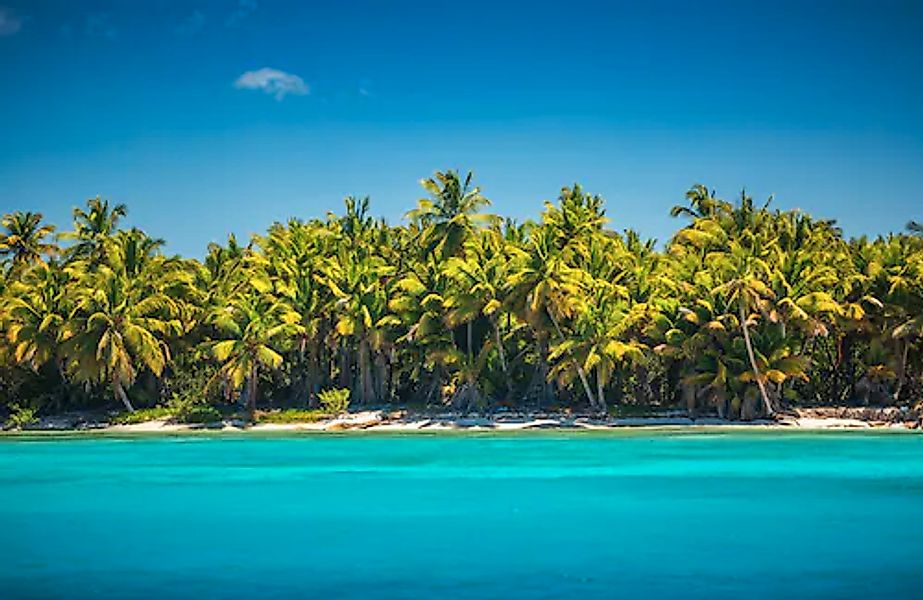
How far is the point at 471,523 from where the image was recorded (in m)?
19.2

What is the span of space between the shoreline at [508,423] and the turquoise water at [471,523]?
8308 millimetres

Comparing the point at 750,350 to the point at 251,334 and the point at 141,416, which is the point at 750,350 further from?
the point at 141,416

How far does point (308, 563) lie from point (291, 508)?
6251 millimetres

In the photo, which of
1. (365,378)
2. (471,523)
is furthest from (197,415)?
(471,523)

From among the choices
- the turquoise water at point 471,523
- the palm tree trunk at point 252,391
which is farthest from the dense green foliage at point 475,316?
the turquoise water at point 471,523

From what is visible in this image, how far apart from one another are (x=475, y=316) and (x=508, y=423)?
4.70m

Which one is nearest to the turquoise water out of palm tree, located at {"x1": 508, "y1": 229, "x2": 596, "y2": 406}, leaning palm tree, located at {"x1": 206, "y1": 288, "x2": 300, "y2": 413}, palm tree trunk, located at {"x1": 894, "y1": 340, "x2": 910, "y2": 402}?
palm tree, located at {"x1": 508, "y1": 229, "x2": 596, "y2": 406}

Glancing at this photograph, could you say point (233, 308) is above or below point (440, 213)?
below

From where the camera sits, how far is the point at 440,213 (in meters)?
49.8

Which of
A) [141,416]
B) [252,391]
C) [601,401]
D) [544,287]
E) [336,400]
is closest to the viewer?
[544,287]

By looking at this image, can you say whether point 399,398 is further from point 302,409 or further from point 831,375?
point 831,375

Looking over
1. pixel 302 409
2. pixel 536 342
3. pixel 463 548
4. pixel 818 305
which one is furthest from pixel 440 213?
pixel 463 548

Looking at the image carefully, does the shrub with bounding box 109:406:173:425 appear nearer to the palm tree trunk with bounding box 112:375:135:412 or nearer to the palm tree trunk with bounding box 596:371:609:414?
the palm tree trunk with bounding box 112:375:135:412

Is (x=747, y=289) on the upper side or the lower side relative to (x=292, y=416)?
upper
